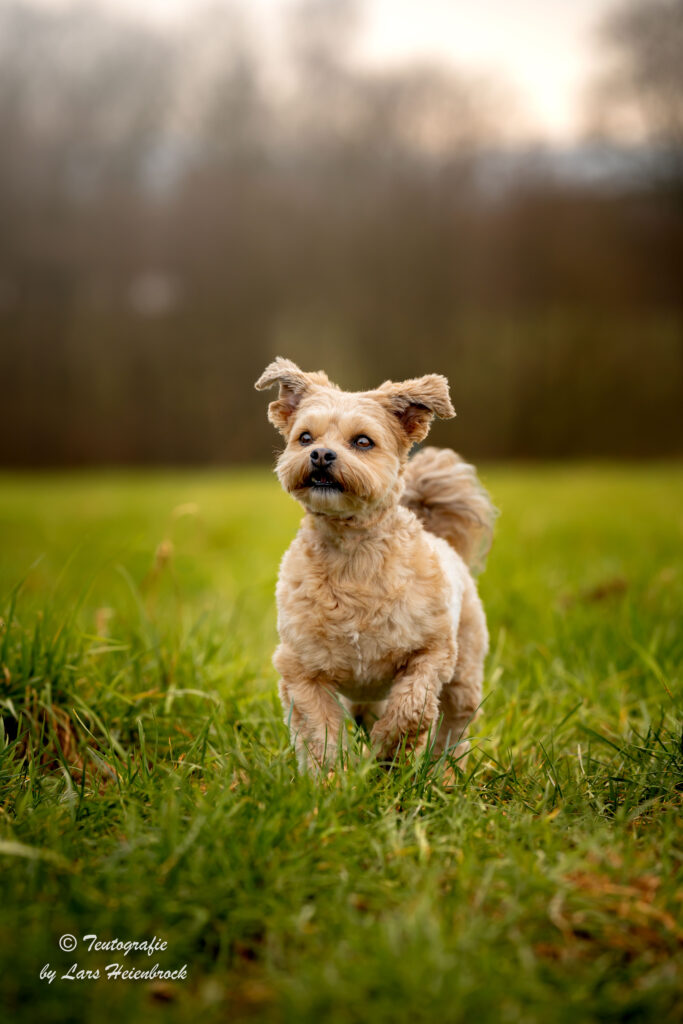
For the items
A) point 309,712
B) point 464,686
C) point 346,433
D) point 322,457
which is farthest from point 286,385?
point 464,686

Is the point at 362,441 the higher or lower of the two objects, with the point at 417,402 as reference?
lower

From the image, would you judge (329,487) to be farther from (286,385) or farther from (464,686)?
(464,686)

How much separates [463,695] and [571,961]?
1.23 metres

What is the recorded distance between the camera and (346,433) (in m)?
2.62

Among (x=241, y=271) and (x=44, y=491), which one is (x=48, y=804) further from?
(x=241, y=271)

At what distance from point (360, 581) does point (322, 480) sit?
1.11ft

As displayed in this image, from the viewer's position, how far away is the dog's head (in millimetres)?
2518

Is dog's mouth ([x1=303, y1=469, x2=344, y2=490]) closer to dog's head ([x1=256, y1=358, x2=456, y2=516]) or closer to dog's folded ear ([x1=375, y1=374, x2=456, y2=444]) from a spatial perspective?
dog's head ([x1=256, y1=358, x2=456, y2=516])

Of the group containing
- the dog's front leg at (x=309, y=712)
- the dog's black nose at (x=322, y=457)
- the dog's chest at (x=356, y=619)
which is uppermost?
the dog's black nose at (x=322, y=457)

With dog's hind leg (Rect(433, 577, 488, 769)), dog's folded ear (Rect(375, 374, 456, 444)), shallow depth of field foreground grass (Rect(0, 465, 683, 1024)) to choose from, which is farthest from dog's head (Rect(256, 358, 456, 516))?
shallow depth of field foreground grass (Rect(0, 465, 683, 1024))

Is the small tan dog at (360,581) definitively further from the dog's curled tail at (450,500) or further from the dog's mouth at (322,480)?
the dog's curled tail at (450,500)

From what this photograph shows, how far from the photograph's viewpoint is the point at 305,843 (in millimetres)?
2170

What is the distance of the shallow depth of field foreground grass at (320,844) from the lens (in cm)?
177

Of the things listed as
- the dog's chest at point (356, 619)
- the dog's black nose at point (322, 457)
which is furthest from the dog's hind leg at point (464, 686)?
the dog's black nose at point (322, 457)
